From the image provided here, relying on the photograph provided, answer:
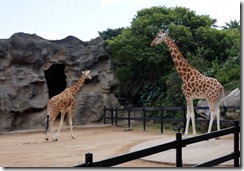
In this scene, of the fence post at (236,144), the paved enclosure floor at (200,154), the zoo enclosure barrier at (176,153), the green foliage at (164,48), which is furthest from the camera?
the green foliage at (164,48)

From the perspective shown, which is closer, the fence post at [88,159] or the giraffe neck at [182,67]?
the fence post at [88,159]

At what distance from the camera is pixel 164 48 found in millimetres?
14523

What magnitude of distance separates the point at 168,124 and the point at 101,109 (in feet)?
9.89

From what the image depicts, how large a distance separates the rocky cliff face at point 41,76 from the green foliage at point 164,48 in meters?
0.83

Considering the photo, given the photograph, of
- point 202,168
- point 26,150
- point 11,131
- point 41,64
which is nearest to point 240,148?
point 202,168

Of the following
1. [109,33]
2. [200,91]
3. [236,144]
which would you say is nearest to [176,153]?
[236,144]

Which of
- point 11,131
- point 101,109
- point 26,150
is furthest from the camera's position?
point 101,109

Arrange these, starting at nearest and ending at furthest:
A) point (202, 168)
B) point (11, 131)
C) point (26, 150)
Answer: point (202, 168), point (26, 150), point (11, 131)

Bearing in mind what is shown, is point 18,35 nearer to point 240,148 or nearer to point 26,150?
point 26,150

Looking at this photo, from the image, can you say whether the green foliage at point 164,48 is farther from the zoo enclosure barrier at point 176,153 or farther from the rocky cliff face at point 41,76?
the zoo enclosure barrier at point 176,153

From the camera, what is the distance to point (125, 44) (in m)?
14.7

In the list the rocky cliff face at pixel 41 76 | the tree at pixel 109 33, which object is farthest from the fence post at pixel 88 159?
the tree at pixel 109 33

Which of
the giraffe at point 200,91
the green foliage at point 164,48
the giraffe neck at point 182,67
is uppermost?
the green foliage at point 164,48

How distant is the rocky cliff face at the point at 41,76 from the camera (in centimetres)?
1319
